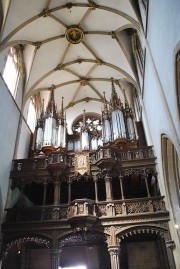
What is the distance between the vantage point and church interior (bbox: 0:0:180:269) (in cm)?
1171

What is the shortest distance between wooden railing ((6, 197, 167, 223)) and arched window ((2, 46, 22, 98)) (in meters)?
7.14

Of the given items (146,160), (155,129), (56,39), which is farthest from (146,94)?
(56,39)

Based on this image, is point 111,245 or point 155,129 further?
point 155,129

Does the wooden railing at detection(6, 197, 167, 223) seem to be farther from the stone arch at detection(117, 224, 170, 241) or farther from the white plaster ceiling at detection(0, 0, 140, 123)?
the white plaster ceiling at detection(0, 0, 140, 123)

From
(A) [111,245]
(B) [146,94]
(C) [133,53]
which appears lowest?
(A) [111,245]

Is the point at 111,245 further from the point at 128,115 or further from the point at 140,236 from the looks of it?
the point at 128,115

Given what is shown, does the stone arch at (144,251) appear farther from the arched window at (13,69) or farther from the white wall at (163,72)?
the arched window at (13,69)

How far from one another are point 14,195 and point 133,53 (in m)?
11.6

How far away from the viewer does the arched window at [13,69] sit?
1525 cm

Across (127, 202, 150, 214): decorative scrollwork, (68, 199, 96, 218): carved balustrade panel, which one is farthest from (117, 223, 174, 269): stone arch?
(68, 199, 96, 218): carved balustrade panel

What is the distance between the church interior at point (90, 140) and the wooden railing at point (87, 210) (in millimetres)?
49

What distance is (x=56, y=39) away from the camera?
17.2 metres

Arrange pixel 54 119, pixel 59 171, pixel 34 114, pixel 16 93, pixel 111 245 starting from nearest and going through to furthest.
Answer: pixel 111 245
pixel 59 171
pixel 16 93
pixel 54 119
pixel 34 114

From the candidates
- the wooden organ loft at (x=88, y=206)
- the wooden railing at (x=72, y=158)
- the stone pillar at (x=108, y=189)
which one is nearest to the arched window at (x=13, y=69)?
the wooden organ loft at (x=88, y=206)
